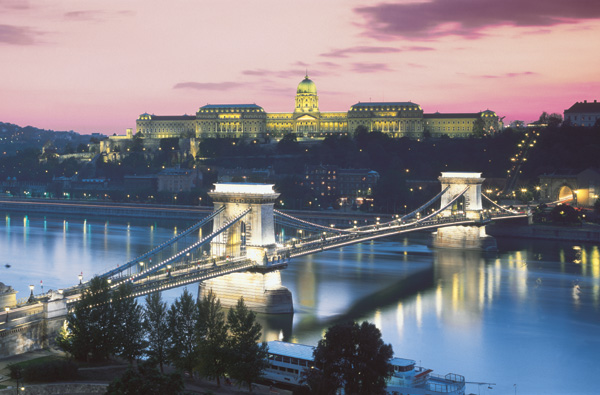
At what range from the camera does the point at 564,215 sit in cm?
5281

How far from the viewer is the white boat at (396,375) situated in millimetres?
18328

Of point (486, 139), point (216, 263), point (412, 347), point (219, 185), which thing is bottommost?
point (412, 347)

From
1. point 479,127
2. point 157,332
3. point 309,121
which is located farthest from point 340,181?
point 157,332

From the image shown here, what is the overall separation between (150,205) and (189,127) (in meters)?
33.5

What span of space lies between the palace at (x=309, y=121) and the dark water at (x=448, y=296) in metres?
46.3

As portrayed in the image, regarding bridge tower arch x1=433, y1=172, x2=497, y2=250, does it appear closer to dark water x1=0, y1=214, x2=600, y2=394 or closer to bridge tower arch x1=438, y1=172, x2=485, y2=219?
bridge tower arch x1=438, y1=172, x2=485, y2=219

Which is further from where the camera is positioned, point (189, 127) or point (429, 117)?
point (189, 127)

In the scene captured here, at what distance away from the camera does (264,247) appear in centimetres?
2728

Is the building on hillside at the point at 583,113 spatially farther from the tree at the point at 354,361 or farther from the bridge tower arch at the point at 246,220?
the tree at the point at 354,361

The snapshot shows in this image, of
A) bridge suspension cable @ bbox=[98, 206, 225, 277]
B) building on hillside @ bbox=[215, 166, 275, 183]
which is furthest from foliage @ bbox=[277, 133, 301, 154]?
bridge suspension cable @ bbox=[98, 206, 225, 277]

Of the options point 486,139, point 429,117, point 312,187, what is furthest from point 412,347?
point 429,117

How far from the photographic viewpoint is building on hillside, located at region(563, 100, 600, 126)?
8069cm

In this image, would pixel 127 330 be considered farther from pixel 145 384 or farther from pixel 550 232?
pixel 550 232

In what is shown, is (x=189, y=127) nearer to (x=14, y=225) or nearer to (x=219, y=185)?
(x=14, y=225)
